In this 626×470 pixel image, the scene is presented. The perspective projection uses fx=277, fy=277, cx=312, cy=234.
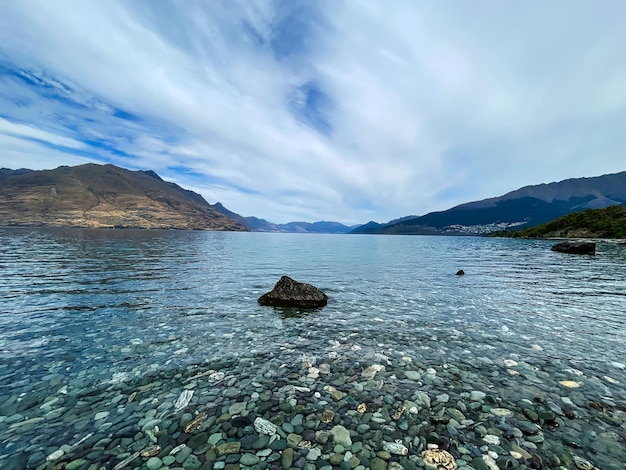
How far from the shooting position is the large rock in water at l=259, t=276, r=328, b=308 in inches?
737

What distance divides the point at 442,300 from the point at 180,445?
18.9 meters

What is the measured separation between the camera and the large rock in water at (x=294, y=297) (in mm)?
18719

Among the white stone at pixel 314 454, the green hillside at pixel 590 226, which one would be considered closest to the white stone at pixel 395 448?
the white stone at pixel 314 454

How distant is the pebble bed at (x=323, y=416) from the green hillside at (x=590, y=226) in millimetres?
182969

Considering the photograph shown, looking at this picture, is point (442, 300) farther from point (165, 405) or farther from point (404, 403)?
point (165, 405)

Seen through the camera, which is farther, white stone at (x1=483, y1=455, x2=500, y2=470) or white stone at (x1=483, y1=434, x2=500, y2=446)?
white stone at (x1=483, y1=434, x2=500, y2=446)

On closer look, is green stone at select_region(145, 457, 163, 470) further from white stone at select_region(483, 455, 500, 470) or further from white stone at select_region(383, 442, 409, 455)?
white stone at select_region(483, 455, 500, 470)

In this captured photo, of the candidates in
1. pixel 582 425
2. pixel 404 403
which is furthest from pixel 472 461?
pixel 582 425

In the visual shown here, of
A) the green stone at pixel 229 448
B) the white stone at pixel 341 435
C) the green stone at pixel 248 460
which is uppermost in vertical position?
the green stone at pixel 248 460

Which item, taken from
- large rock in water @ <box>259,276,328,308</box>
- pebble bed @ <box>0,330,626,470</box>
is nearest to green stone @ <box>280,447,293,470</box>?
pebble bed @ <box>0,330,626,470</box>

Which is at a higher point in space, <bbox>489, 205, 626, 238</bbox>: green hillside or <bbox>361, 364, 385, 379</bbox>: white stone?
<bbox>489, 205, 626, 238</bbox>: green hillside

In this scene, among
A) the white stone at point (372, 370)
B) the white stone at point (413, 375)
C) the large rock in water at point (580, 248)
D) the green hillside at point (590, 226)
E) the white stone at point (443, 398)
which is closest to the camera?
the white stone at point (443, 398)

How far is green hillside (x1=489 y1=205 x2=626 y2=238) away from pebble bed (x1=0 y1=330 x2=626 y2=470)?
600 ft

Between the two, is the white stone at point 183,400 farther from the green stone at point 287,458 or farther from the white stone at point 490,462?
the white stone at point 490,462
